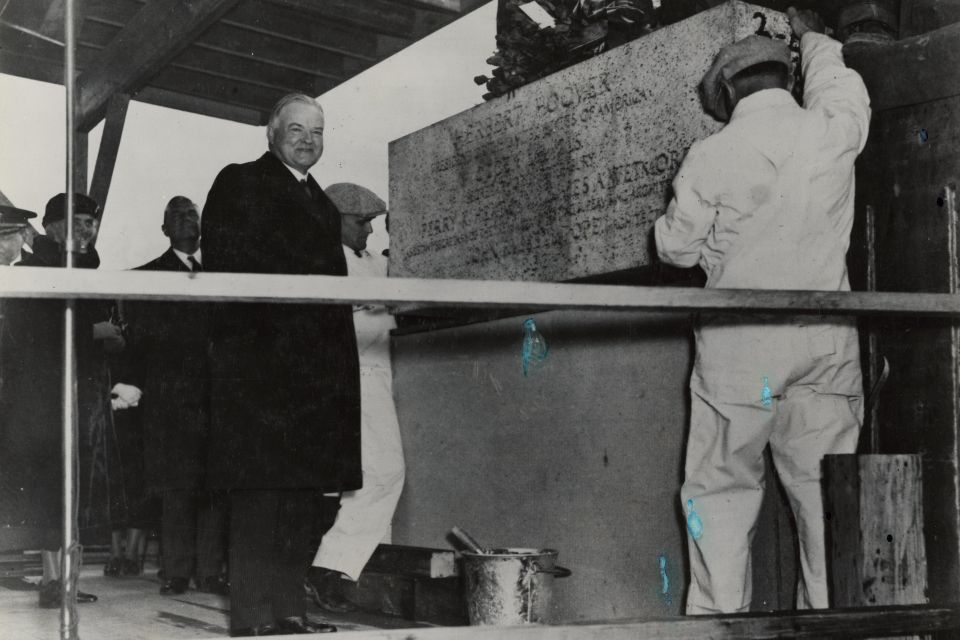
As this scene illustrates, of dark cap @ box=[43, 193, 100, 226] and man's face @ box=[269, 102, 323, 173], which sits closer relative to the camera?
man's face @ box=[269, 102, 323, 173]

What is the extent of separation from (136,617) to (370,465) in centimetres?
125

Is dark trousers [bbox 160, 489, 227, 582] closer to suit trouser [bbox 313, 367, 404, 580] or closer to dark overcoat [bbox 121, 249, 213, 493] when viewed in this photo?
dark overcoat [bbox 121, 249, 213, 493]

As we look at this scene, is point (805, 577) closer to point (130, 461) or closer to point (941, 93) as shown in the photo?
point (941, 93)

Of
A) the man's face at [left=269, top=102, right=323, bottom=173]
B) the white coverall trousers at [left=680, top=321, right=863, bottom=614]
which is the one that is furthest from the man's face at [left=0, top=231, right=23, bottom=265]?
the white coverall trousers at [left=680, top=321, right=863, bottom=614]

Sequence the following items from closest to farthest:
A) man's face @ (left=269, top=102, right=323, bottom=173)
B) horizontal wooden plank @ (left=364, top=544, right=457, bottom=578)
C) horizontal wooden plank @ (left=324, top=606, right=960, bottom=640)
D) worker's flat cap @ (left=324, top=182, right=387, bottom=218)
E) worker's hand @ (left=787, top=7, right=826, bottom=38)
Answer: horizontal wooden plank @ (left=324, top=606, right=960, bottom=640), man's face @ (left=269, top=102, right=323, bottom=173), worker's hand @ (left=787, top=7, right=826, bottom=38), horizontal wooden plank @ (left=364, top=544, right=457, bottom=578), worker's flat cap @ (left=324, top=182, right=387, bottom=218)

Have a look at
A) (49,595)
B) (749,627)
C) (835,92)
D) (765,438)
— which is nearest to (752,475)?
(765,438)

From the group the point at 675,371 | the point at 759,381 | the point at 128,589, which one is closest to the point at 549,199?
the point at 675,371

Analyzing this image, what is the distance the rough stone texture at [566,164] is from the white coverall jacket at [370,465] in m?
0.62

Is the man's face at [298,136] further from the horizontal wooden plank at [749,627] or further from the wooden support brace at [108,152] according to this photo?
the wooden support brace at [108,152]

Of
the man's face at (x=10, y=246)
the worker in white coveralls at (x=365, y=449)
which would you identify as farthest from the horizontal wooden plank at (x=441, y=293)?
the man's face at (x=10, y=246)

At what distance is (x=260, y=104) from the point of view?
7234mm

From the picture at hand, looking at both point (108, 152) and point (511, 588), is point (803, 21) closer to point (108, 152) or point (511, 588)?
point (511, 588)

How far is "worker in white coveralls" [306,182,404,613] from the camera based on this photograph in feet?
16.8

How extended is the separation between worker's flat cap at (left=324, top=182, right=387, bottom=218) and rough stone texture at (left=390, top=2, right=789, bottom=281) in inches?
20.2
